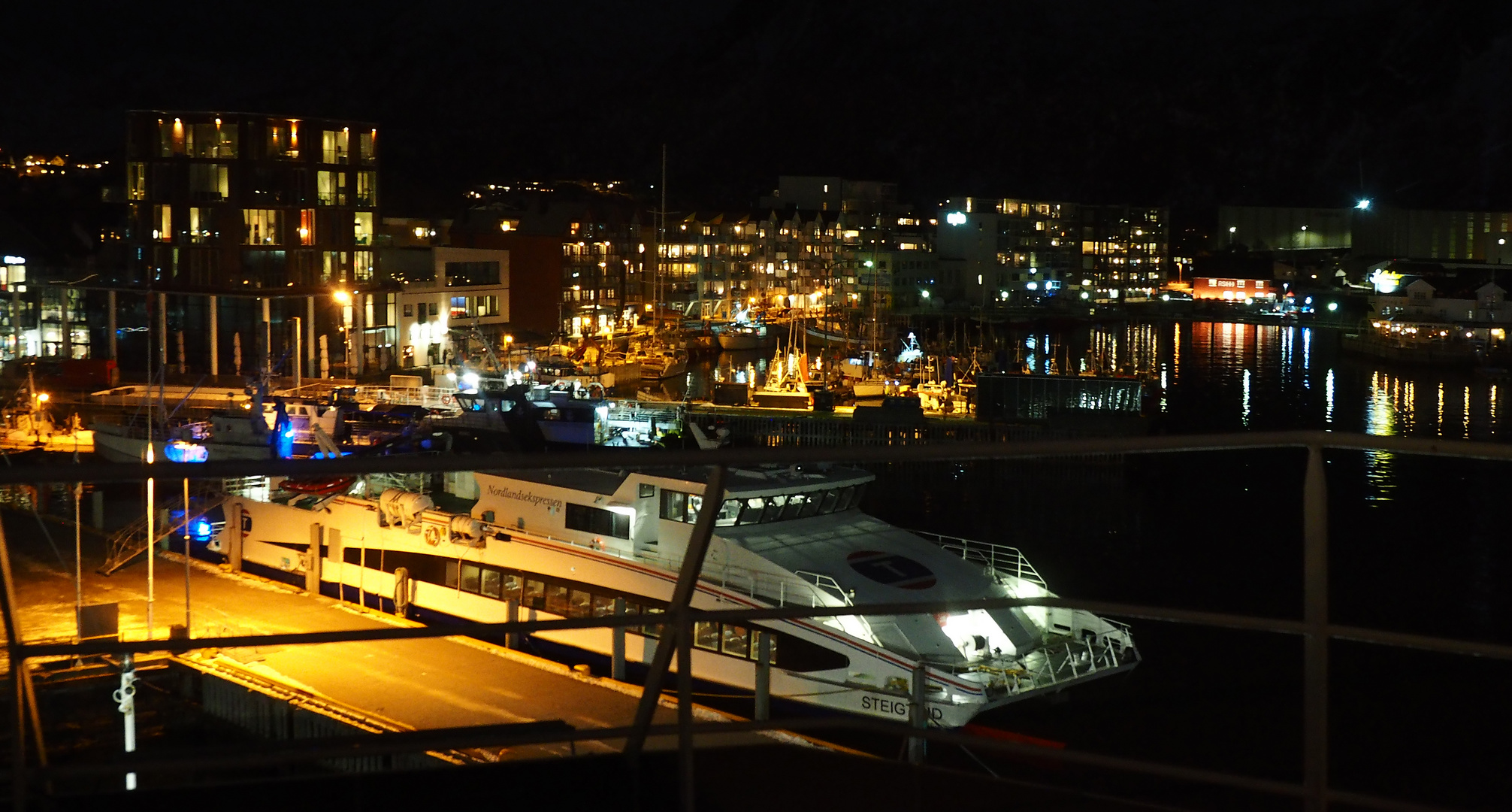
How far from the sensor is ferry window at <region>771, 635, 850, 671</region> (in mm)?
7996

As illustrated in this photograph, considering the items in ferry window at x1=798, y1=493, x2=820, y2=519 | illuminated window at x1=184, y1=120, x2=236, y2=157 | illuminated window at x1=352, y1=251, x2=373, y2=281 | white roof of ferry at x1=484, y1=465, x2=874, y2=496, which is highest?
illuminated window at x1=184, y1=120, x2=236, y2=157

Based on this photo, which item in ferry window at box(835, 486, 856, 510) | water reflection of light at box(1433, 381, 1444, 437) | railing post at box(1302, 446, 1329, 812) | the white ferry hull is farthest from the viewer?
water reflection of light at box(1433, 381, 1444, 437)

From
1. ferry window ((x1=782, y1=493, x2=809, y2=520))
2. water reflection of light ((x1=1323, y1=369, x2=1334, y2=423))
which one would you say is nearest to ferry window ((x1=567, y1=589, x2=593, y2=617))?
ferry window ((x1=782, y1=493, x2=809, y2=520))

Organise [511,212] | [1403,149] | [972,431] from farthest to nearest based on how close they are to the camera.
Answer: [1403,149], [511,212], [972,431]

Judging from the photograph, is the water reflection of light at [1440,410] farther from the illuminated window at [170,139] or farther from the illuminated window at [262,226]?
the illuminated window at [170,139]

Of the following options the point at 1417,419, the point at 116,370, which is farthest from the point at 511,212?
the point at 1417,419

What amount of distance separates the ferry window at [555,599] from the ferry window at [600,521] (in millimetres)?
472

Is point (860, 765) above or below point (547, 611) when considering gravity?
above

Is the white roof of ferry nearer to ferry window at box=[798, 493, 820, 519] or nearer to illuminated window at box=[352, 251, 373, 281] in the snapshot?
ferry window at box=[798, 493, 820, 519]

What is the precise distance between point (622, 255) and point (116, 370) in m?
18.6

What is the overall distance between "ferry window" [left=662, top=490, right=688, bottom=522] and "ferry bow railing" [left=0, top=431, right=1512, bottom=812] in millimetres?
7077

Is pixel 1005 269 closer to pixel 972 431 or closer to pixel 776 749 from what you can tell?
pixel 972 431

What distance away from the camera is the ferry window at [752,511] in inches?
350

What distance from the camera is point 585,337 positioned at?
34.5 metres
